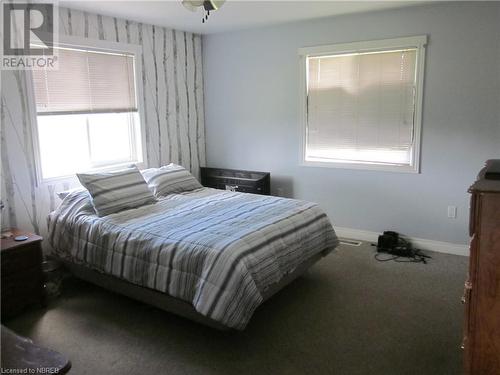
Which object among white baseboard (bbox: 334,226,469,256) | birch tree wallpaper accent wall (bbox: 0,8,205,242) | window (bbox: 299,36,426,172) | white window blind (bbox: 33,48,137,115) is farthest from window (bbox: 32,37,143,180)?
white baseboard (bbox: 334,226,469,256)

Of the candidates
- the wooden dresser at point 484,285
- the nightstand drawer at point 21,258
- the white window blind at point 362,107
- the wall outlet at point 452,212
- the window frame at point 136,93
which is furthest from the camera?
the white window blind at point 362,107

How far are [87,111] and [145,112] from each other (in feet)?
2.23

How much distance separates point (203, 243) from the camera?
2.55 metres

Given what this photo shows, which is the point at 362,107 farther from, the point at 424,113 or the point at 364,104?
the point at 424,113

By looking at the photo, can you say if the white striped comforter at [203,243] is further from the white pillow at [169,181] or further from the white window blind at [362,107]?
the white window blind at [362,107]

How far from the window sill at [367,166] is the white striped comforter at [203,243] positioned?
3.56ft

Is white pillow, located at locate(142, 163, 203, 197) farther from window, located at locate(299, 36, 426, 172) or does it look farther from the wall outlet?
the wall outlet

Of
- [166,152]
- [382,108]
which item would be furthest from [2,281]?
[382,108]

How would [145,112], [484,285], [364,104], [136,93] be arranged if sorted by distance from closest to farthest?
[484,285] < [364,104] < [136,93] < [145,112]

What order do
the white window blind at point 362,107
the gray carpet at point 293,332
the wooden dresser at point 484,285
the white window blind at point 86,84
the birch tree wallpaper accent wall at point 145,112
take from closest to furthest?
the wooden dresser at point 484,285
the gray carpet at point 293,332
the birch tree wallpaper accent wall at point 145,112
the white window blind at point 86,84
the white window blind at point 362,107

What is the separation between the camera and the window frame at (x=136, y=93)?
3.32 metres

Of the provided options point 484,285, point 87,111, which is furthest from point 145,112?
point 484,285

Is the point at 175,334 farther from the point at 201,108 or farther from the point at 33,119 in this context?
the point at 201,108

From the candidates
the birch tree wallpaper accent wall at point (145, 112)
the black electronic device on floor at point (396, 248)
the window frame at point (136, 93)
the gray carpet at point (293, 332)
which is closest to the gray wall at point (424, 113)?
the black electronic device on floor at point (396, 248)
